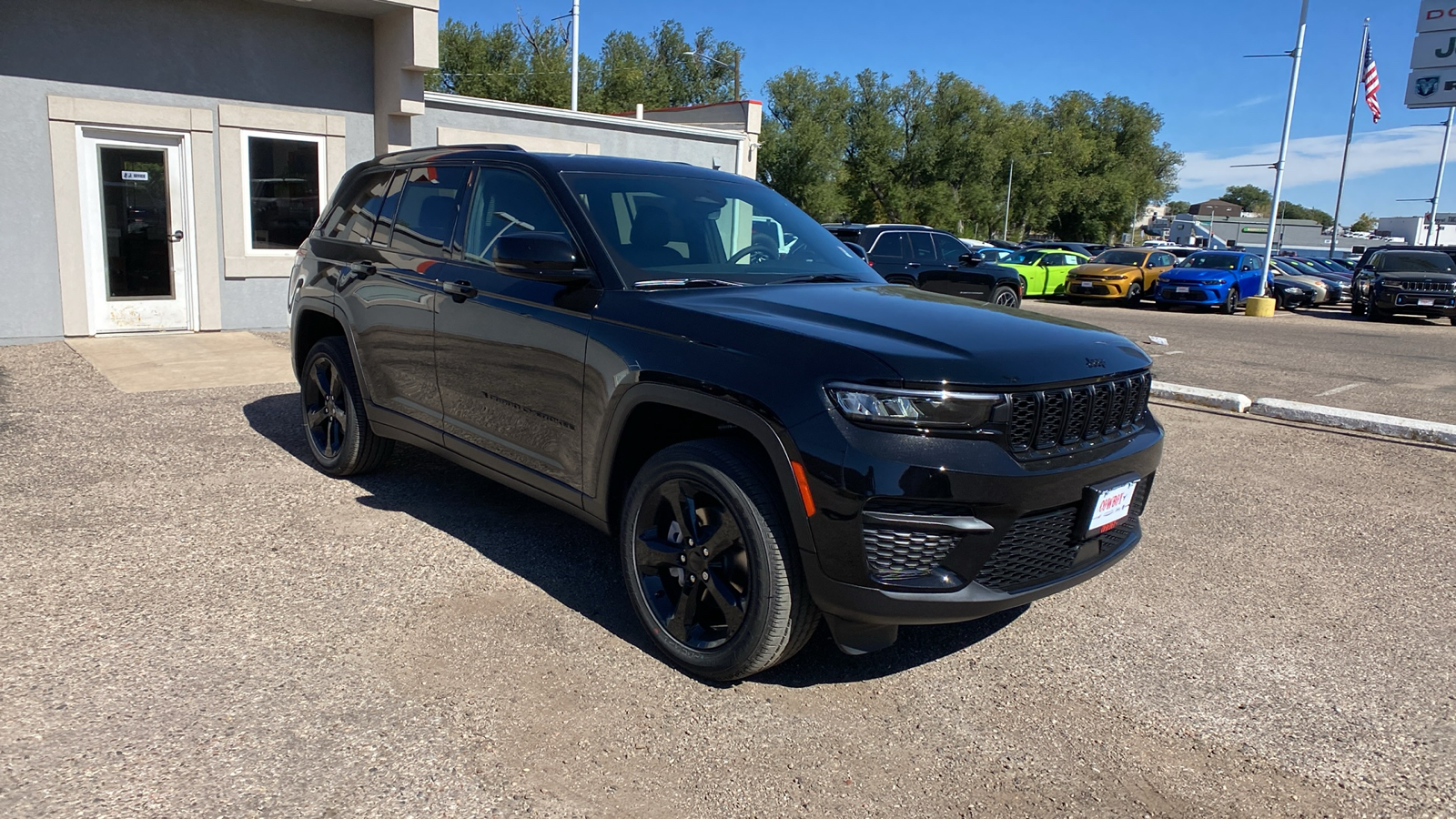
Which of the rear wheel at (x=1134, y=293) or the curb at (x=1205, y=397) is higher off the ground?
the rear wheel at (x=1134, y=293)

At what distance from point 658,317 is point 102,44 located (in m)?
10.2

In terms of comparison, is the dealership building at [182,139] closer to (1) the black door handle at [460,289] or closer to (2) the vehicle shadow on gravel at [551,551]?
(2) the vehicle shadow on gravel at [551,551]

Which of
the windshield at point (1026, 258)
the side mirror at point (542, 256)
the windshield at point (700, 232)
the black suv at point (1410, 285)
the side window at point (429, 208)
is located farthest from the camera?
the windshield at point (1026, 258)

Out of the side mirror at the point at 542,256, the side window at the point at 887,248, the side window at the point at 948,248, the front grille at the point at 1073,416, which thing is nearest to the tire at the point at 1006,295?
the side window at the point at 948,248

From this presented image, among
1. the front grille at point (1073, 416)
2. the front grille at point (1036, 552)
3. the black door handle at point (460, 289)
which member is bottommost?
the front grille at point (1036, 552)

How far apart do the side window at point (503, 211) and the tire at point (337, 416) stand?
135cm

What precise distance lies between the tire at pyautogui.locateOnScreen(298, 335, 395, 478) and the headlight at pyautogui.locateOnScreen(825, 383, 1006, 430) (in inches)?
129

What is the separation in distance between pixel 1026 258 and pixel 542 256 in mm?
26633

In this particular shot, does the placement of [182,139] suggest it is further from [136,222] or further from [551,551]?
[551,551]

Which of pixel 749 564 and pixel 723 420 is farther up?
pixel 723 420

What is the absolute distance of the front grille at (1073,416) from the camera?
3045 millimetres

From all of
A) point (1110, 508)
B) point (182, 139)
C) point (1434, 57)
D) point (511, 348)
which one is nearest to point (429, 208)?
point (511, 348)

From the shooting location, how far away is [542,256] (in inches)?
144

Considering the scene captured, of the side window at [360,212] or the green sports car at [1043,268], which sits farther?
the green sports car at [1043,268]
